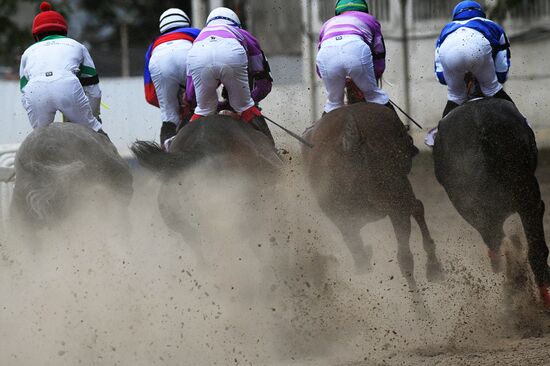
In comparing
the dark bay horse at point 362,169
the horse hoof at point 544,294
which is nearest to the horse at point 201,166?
the dark bay horse at point 362,169

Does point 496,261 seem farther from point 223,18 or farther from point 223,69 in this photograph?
point 223,18

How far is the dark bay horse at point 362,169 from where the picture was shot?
28.3 ft

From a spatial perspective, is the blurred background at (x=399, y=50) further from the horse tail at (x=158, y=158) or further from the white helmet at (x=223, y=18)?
the horse tail at (x=158, y=158)

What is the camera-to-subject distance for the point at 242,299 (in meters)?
7.95

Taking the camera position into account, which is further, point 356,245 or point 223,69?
point 356,245

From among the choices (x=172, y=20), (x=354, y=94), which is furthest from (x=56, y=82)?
(x=354, y=94)

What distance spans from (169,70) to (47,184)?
192 cm

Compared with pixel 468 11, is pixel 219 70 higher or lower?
lower

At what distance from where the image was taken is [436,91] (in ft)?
62.2

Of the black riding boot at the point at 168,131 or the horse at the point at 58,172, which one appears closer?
the horse at the point at 58,172

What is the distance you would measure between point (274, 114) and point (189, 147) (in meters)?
6.54

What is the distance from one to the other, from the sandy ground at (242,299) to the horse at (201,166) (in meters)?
0.05

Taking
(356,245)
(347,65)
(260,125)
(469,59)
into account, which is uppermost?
(469,59)

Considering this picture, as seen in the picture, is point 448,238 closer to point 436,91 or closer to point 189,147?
point 189,147
